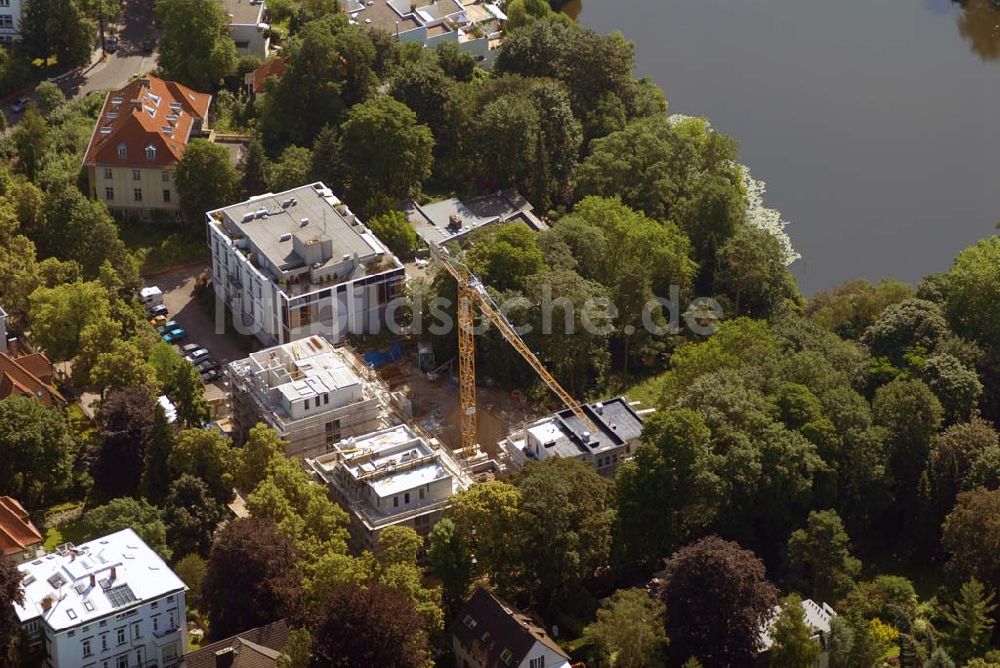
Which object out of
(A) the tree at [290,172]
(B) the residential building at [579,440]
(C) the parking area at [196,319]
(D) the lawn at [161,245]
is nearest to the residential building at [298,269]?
(C) the parking area at [196,319]

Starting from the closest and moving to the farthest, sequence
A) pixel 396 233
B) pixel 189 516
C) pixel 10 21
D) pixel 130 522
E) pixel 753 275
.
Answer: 1. pixel 130 522
2. pixel 189 516
3. pixel 396 233
4. pixel 753 275
5. pixel 10 21

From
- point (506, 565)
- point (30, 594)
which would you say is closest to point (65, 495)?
point (30, 594)

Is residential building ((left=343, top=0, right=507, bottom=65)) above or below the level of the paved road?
above

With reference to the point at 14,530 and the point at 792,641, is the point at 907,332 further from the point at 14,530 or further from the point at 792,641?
the point at 14,530

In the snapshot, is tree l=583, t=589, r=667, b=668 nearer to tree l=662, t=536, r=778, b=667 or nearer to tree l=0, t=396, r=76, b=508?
tree l=662, t=536, r=778, b=667

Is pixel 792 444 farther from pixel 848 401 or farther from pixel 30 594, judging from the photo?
pixel 30 594

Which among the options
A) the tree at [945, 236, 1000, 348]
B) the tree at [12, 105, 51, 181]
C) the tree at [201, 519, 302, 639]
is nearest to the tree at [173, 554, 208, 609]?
the tree at [201, 519, 302, 639]

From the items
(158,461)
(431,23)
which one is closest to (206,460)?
(158,461)
